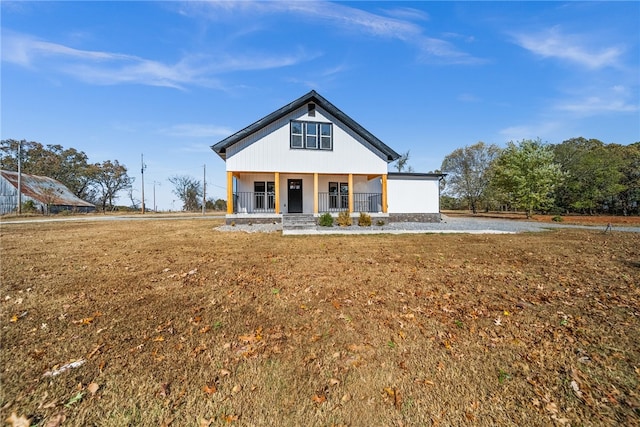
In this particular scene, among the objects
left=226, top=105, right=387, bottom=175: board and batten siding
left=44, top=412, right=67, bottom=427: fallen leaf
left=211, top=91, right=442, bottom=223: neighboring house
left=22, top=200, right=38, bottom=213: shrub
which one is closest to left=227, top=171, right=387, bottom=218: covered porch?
left=211, top=91, right=442, bottom=223: neighboring house

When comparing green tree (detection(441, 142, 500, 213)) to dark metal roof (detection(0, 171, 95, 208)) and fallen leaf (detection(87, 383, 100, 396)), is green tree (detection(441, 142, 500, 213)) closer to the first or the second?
fallen leaf (detection(87, 383, 100, 396))

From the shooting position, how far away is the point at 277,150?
14.5m

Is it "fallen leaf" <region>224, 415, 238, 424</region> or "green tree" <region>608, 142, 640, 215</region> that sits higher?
"green tree" <region>608, 142, 640, 215</region>

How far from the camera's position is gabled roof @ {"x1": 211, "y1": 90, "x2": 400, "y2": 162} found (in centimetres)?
1386

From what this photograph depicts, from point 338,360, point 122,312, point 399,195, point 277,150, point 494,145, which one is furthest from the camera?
point 494,145

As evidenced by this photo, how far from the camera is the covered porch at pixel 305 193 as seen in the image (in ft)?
52.4

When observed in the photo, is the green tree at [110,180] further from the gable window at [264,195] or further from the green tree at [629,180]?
the green tree at [629,180]

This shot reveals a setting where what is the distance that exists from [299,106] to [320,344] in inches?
553

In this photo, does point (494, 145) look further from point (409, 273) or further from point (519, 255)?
point (409, 273)

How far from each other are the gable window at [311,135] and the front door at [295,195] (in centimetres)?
274

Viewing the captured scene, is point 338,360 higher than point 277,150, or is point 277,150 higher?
point 277,150

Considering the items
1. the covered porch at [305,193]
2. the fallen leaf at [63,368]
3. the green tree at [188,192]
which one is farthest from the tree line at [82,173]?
the fallen leaf at [63,368]

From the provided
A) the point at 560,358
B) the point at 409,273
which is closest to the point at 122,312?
the point at 409,273

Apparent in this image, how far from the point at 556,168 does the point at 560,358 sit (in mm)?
32521
